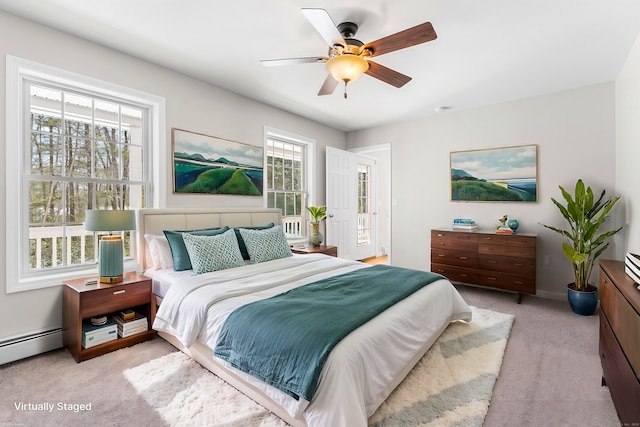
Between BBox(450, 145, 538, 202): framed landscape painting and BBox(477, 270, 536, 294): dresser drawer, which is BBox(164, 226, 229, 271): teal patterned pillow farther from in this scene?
BBox(450, 145, 538, 202): framed landscape painting

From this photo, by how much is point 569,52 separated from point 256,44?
289 cm

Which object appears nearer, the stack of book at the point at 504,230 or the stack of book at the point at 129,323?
the stack of book at the point at 129,323

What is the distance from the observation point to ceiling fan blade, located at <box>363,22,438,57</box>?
1.94 metres

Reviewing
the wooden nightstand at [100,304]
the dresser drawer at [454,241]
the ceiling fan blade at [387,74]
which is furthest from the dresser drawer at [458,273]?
the wooden nightstand at [100,304]

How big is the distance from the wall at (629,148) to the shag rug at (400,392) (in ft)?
6.03

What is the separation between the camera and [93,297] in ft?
7.97

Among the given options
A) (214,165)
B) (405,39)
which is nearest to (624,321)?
(405,39)


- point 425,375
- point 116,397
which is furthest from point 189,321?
point 425,375

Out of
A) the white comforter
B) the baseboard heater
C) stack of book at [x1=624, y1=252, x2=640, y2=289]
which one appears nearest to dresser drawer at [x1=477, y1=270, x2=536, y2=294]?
the white comforter

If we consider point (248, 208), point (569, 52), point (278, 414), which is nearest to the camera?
point (278, 414)

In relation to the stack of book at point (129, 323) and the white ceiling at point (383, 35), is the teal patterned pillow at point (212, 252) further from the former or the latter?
the white ceiling at point (383, 35)

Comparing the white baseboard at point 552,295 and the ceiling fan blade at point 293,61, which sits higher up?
the ceiling fan blade at point 293,61

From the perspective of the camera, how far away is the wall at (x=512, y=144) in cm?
370

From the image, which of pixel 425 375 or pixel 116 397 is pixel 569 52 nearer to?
pixel 425 375
